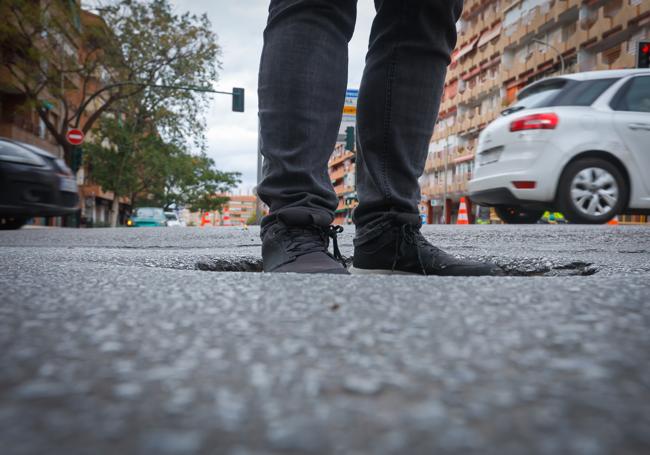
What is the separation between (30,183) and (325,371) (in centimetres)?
503

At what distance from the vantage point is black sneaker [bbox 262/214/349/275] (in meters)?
1.27

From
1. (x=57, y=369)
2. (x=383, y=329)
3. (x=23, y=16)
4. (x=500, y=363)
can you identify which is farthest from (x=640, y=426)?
(x=23, y=16)

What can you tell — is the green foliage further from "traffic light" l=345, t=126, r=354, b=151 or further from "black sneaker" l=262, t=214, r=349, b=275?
"black sneaker" l=262, t=214, r=349, b=275

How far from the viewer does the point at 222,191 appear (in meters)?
37.6

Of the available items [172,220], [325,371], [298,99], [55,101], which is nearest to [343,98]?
[298,99]

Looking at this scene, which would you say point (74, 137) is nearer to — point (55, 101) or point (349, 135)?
point (55, 101)

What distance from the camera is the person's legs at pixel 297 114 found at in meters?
1.38

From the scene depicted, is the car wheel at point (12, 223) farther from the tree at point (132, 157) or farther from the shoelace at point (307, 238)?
the tree at point (132, 157)

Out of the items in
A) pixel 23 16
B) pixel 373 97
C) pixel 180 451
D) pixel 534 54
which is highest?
pixel 534 54

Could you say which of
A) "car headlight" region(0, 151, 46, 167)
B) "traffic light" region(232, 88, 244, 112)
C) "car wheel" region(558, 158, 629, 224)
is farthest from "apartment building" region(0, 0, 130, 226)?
"car wheel" region(558, 158, 629, 224)

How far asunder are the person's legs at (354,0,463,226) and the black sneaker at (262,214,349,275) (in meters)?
0.25

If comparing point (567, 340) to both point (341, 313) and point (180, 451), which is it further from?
point (180, 451)

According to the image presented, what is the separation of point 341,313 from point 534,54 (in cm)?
3335

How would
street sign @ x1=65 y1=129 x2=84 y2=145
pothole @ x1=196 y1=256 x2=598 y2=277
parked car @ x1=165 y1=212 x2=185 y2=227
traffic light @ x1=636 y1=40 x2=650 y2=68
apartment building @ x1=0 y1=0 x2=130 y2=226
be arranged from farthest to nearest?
parked car @ x1=165 y1=212 x2=185 y2=227, apartment building @ x1=0 y1=0 x2=130 y2=226, street sign @ x1=65 y1=129 x2=84 y2=145, traffic light @ x1=636 y1=40 x2=650 y2=68, pothole @ x1=196 y1=256 x2=598 y2=277
